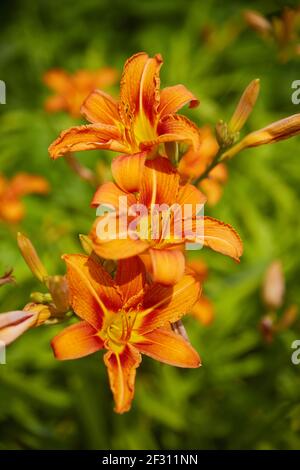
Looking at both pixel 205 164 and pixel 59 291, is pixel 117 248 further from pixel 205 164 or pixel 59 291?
pixel 205 164

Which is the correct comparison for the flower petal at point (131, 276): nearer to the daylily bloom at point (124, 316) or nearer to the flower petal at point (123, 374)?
the daylily bloom at point (124, 316)

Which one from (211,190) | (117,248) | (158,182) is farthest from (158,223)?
(211,190)

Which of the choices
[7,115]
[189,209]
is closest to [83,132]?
[189,209]

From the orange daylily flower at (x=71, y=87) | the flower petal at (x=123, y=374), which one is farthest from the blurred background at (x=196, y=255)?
the flower petal at (x=123, y=374)

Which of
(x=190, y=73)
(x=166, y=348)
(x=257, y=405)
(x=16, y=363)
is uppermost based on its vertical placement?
(x=190, y=73)

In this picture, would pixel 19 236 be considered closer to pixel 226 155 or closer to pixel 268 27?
pixel 226 155

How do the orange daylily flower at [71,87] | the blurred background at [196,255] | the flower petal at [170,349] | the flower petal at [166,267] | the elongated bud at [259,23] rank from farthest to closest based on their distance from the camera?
the orange daylily flower at [71,87] → the elongated bud at [259,23] → the blurred background at [196,255] → the flower petal at [170,349] → the flower petal at [166,267]

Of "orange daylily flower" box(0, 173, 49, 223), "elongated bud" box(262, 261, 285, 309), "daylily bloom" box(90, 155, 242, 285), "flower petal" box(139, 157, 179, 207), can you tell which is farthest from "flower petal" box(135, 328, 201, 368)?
"orange daylily flower" box(0, 173, 49, 223)
